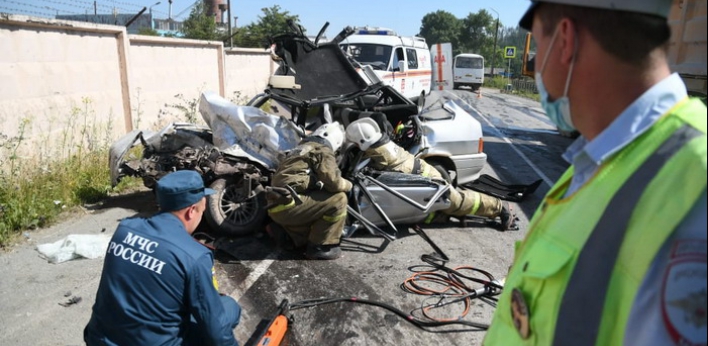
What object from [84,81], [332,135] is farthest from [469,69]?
[332,135]

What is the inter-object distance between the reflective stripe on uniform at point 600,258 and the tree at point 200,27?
2826 centimetres

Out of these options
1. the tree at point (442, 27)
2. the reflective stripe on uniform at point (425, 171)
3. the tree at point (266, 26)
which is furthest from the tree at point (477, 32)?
the reflective stripe on uniform at point (425, 171)

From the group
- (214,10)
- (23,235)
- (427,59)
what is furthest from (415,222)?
(214,10)

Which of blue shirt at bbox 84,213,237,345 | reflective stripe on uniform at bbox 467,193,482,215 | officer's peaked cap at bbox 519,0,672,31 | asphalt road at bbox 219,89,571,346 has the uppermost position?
officer's peaked cap at bbox 519,0,672,31

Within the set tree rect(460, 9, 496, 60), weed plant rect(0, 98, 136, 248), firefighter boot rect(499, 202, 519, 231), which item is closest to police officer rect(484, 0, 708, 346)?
firefighter boot rect(499, 202, 519, 231)

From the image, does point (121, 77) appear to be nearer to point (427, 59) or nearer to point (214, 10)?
point (427, 59)

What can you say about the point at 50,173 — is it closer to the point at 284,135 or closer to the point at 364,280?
the point at 284,135

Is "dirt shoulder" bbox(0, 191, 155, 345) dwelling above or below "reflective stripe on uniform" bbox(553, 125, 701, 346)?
below

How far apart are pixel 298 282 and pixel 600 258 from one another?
3.64 metres

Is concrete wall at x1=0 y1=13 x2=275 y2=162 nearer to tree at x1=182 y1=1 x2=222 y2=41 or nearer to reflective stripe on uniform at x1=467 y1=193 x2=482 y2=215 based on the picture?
reflective stripe on uniform at x1=467 y1=193 x2=482 y2=215

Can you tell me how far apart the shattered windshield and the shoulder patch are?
13.9m

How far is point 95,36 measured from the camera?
7.57 m

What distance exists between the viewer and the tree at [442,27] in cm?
7606

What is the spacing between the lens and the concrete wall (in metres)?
5.99
